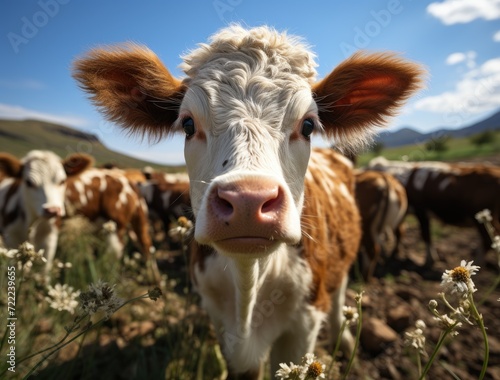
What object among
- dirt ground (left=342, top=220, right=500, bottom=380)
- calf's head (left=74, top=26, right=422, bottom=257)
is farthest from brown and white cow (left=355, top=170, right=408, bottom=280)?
calf's head (left=74, top=26, right=422, bottom=257)

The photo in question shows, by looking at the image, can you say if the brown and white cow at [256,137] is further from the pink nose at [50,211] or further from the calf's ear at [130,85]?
the pink nose at [50,211]

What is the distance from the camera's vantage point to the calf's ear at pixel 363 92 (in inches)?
89.7

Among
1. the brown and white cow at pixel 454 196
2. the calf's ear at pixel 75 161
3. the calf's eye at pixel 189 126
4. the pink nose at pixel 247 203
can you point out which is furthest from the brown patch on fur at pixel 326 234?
the brown and white cow at pixel 454 196

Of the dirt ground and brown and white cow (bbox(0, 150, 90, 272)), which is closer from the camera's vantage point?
the dirt ground

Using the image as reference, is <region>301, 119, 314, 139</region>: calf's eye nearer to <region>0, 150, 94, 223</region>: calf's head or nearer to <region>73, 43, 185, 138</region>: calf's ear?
<region>73, 43, 185, 138</region>: calf's ear

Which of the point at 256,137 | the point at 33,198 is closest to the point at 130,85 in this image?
the point at 256,137

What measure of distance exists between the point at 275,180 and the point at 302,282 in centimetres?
127

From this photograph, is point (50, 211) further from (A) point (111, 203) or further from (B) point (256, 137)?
(B) point (256, 137)

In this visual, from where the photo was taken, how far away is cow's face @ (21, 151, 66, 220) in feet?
14.9

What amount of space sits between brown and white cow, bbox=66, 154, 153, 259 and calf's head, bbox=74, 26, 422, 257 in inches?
154

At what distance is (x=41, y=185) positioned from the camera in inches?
183

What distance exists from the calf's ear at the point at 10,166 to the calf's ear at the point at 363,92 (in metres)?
4.45

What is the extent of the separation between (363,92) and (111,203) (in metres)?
5.43

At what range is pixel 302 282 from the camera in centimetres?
242
